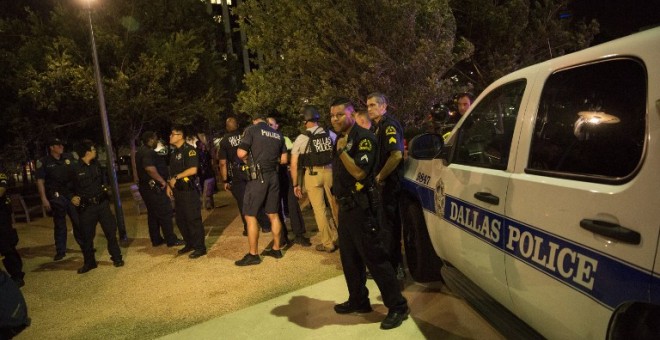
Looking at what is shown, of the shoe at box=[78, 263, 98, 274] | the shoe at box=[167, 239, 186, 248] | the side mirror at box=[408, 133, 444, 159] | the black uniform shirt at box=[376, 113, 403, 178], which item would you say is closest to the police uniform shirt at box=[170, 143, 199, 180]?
the shoe at box=[167, 239, 186, 248]

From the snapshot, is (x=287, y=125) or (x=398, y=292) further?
(x=287, y=125)

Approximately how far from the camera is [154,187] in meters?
6.41

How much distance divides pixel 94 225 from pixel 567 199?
214 inches

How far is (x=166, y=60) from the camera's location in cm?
1393

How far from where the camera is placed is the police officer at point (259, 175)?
16.7ft

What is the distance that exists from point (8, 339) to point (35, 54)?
12790 millimetres

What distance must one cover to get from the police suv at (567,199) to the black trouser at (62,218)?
17.5 ft

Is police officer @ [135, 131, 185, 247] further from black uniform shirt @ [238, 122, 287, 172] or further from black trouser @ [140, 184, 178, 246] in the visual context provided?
black uniform shirt @ [238, 122, 287, 172]

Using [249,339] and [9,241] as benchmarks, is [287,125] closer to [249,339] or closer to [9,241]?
[9,241]

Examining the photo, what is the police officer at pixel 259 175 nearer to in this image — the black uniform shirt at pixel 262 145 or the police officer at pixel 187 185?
the black uniform shirt at pixel 262 145

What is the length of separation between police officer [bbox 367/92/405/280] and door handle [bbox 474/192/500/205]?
99cm

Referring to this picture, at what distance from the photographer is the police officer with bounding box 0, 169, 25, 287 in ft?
17.2

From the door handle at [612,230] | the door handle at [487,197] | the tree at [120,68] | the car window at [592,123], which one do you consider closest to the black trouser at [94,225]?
the door handle at [487,197]

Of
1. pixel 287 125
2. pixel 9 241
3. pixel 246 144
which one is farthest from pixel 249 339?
pixel 287 125
